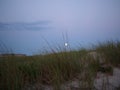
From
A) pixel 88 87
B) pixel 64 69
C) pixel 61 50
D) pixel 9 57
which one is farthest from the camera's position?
pixel 61 50

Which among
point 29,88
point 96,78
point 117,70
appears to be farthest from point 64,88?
point 117,70

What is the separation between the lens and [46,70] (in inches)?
147

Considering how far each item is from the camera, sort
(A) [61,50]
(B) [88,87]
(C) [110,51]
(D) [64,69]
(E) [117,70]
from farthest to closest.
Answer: (C) [110,51]
(E) [117,70]
(A) [61,50]
(D) [64,69]
(B) [88,87]

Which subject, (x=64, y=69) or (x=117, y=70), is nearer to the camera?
(x=64, y=69)

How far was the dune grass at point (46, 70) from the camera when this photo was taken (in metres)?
3.05

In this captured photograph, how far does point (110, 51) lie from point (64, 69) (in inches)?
84.8

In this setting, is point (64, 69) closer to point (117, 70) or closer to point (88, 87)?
point (88, 87)

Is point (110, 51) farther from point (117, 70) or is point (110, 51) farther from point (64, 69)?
point (64, 69)

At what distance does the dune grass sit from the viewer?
3047mm

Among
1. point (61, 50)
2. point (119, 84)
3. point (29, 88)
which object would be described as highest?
point (61, 50)

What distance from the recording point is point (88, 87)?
3.02 metres

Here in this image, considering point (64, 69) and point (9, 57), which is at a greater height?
point (9, 57)

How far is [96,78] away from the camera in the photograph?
395 centimetres

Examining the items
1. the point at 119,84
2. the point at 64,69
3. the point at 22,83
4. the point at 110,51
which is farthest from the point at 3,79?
the point at 110,51
